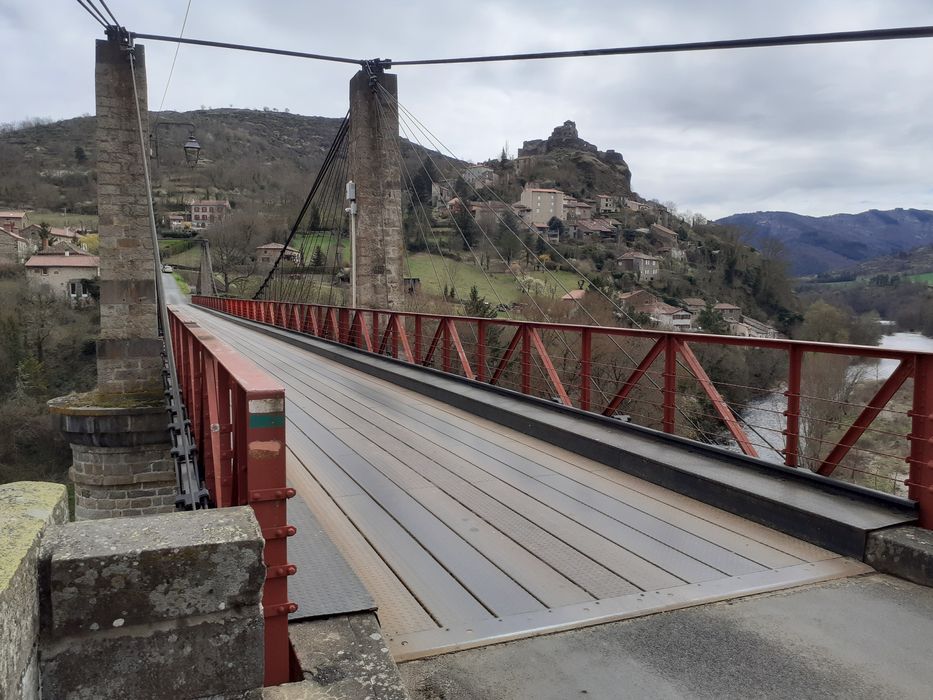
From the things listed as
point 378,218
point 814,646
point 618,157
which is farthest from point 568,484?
point 618,157

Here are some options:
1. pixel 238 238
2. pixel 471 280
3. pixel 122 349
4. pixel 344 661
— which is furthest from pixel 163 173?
pixel 344 661

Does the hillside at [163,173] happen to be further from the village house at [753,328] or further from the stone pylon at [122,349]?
the stone pylon at [122,349]

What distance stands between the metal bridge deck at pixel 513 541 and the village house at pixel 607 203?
102532 mm

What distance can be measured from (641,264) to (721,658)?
59854 mm

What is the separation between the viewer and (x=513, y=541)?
10.3 feet

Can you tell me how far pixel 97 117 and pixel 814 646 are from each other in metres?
11.4

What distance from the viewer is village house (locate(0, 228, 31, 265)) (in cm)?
6631

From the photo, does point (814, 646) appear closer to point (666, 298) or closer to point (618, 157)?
point (666, 298)

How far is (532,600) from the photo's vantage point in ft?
8.31

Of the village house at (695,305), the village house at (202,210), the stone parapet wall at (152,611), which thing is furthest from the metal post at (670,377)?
the village house at (202,210)

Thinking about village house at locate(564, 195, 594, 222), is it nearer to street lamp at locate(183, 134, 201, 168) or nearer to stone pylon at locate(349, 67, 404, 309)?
street lamp at locate(183, 134, 201, 168)

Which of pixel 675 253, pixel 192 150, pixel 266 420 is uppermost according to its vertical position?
pixel 675 253

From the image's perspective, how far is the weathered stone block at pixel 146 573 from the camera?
139 centimetres

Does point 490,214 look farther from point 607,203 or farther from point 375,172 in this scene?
point 607,203
